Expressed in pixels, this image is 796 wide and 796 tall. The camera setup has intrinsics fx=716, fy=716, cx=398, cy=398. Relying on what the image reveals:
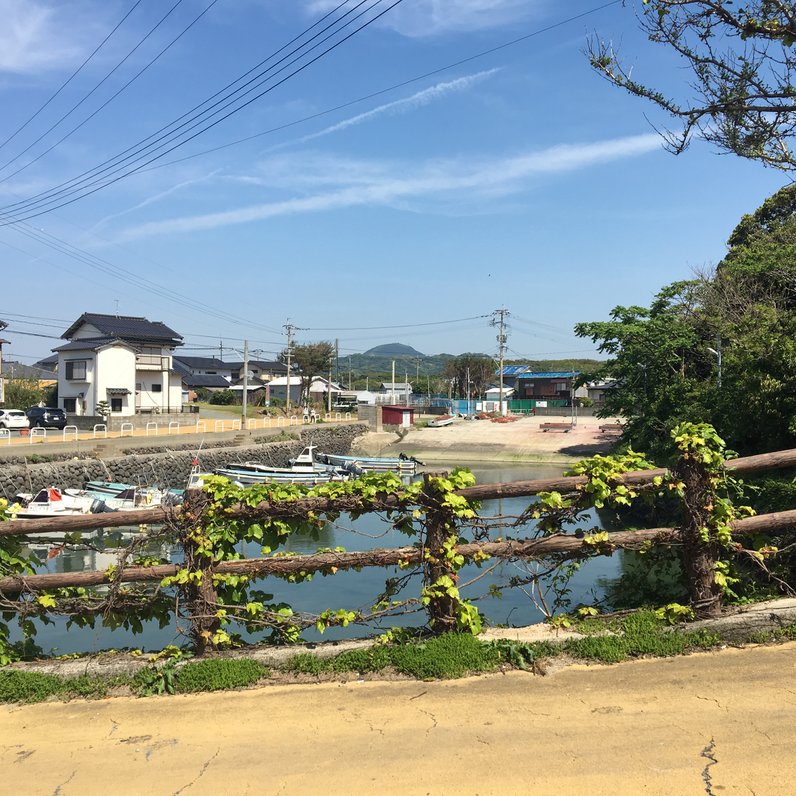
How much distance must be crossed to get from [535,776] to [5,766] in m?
2.60

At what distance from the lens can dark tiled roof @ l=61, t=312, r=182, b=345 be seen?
1889 inches

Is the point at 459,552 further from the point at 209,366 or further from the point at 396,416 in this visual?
the point at 209,366

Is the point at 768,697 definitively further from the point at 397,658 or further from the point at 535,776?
the point at 397,658

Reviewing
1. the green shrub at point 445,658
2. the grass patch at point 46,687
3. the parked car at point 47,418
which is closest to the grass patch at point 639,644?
the green shrub at point 445,658

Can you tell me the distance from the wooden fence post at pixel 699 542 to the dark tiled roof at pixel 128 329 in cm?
4684

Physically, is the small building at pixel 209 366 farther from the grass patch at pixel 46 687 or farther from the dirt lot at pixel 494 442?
the grass patch at pixel 46 687

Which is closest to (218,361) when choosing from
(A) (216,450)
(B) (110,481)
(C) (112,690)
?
(A) (216,450)

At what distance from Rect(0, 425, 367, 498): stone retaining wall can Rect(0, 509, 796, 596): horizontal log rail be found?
23.3m

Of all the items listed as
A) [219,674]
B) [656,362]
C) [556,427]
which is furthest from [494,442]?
[219,674]

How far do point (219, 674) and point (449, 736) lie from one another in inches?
62.7

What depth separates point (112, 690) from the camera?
443 centimetres

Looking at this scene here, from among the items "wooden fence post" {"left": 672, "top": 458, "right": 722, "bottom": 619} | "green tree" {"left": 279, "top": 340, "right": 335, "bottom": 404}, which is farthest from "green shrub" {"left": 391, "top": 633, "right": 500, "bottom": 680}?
"green tree" {"left": 279, "top": 340, "right": 335, "bottom": 404}

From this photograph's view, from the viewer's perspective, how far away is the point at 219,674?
174 inches

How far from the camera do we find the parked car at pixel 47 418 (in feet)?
135
